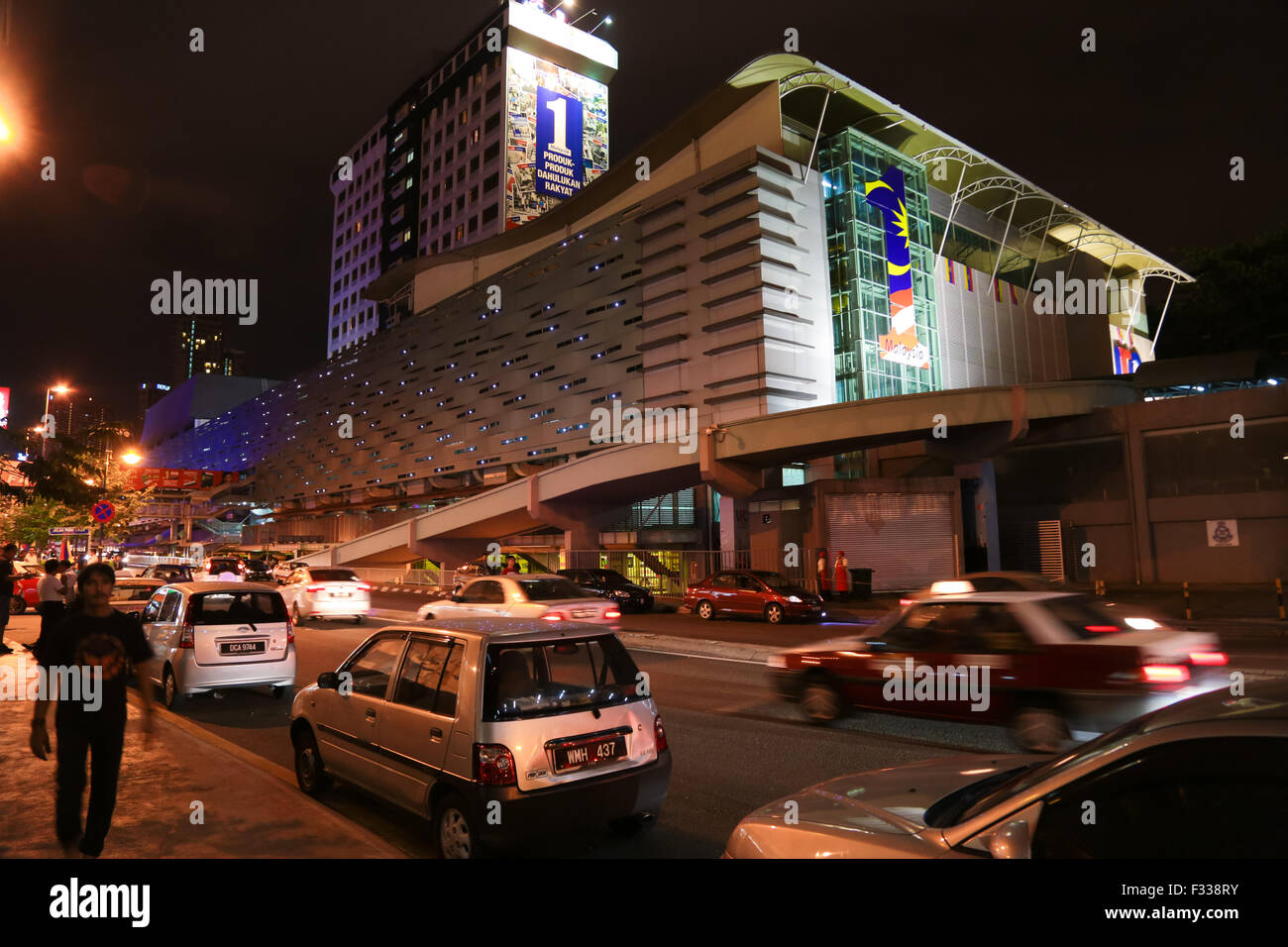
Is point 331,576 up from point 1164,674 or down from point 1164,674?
up

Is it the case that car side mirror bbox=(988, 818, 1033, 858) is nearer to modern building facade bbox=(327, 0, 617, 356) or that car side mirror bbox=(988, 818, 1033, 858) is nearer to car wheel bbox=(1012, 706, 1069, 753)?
car wheel bbox=(1012, 706, 1069, 753)

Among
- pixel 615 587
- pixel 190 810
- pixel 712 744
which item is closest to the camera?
pixel 190 810

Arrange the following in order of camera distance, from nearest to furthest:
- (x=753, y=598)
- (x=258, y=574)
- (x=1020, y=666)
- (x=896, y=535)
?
(x=1020, y=666) → (x=753, y=598) → (x=896, y=535) → (x=258, y=574)

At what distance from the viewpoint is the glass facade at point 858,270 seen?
4425 cm

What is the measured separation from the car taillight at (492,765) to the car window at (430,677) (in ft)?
1.31

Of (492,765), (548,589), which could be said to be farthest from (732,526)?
(492,765)

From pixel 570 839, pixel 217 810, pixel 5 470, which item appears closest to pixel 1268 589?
pixel 570 839

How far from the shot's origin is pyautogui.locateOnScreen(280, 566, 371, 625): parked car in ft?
66.7

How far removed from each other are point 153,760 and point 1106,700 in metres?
8.54

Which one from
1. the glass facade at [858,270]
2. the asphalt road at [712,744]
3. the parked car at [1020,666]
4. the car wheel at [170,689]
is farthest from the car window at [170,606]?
the glass facade at [858,270]

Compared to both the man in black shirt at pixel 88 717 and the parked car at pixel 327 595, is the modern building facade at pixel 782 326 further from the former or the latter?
the man in black shirt at pixel 88 717

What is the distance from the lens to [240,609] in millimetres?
10422

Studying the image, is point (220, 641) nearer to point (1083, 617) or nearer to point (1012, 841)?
point (1012, 841)

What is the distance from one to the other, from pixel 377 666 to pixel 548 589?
856 centimetres
